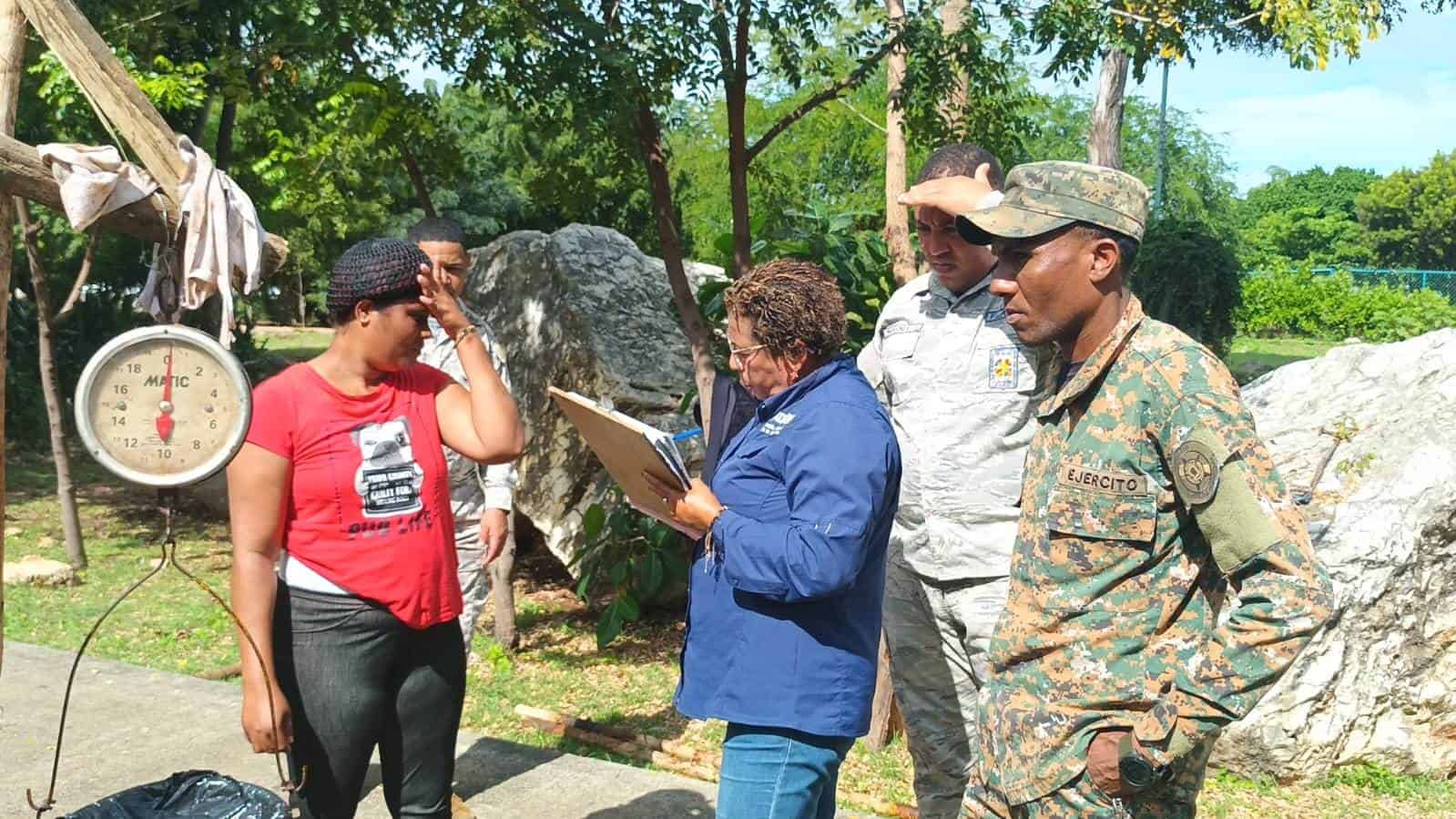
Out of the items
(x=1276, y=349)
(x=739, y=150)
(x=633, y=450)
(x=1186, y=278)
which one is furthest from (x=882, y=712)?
(x=1276, y=349)

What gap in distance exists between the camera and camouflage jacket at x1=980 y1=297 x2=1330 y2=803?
2105 mm

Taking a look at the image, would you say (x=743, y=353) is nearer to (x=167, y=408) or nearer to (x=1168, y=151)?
(x=167, y=408)

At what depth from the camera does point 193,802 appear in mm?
2832

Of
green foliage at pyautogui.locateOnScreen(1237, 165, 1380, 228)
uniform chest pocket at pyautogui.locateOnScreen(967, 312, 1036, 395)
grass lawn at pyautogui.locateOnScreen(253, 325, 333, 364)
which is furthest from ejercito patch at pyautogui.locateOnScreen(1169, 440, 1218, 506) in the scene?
green foliage at pyautogui.locateOnScreen(1237, 165, 1380, 228)

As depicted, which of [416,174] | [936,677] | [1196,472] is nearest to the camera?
[1196,472]

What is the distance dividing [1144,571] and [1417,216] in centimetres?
5333

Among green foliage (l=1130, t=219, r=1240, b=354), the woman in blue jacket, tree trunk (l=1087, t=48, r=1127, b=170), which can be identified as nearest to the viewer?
the woman in blue jacket

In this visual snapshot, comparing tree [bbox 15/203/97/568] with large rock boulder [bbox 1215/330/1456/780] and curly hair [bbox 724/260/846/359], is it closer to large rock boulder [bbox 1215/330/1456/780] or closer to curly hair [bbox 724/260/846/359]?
curly hair [bbox 724/260/846/359]

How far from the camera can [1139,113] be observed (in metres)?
28.3

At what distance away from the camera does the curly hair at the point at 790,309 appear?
2.78 m

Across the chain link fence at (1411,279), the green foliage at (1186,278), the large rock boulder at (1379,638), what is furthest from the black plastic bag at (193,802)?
the chain link fence at (1411,279)

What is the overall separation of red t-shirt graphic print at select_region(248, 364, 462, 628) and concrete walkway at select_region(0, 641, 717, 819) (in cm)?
154

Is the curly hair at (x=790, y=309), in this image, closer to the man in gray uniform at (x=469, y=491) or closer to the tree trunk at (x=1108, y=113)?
the man in gray uniform at (x=469, y=491)

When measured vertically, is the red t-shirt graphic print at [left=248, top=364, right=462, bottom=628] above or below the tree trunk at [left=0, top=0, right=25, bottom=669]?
below
